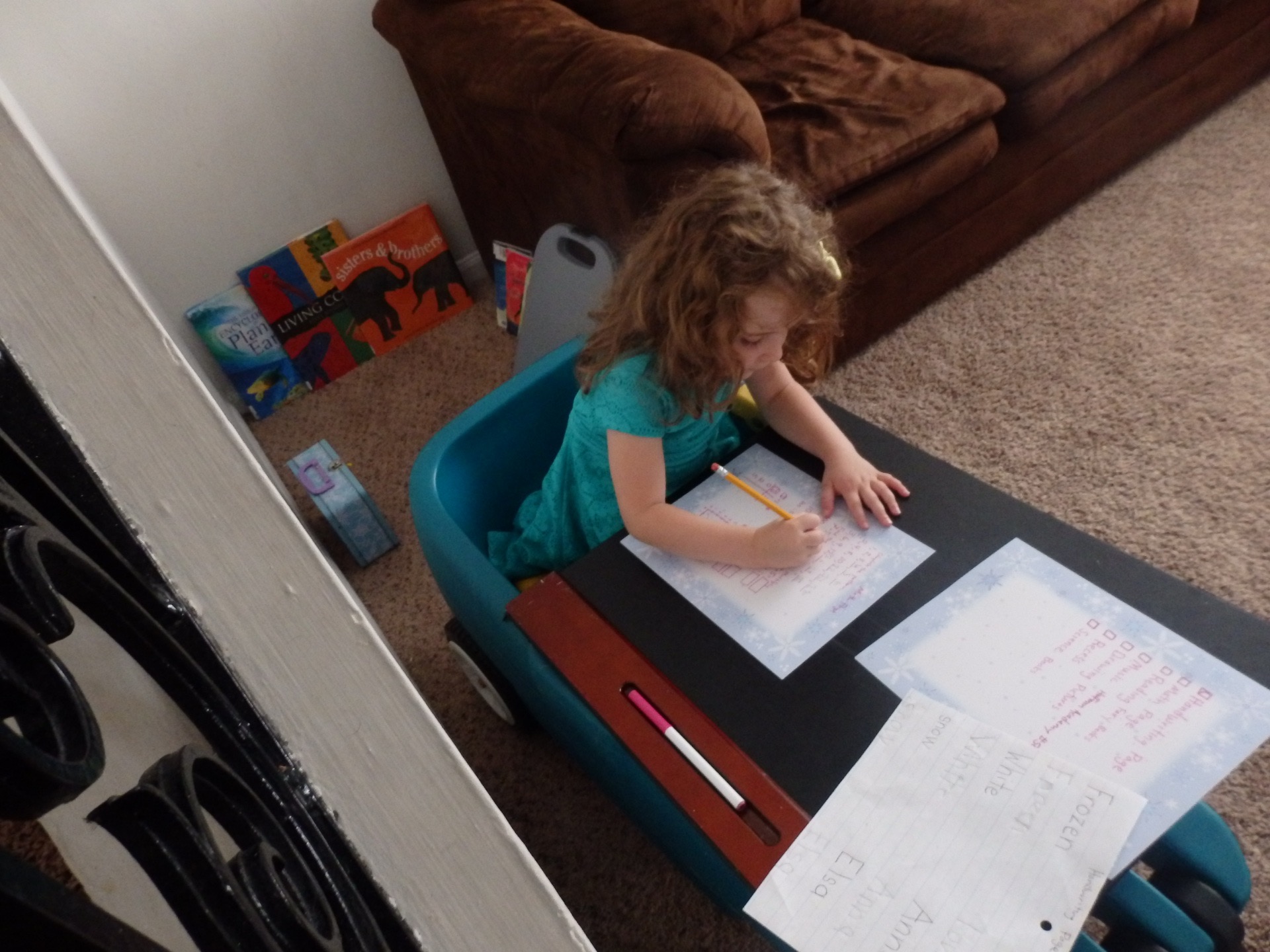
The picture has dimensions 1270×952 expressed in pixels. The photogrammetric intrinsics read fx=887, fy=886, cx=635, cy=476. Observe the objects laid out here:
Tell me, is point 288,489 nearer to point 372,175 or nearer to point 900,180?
point 372,175

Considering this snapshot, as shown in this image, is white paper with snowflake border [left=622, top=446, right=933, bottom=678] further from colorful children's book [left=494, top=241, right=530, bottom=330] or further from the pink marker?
colorful children's book [left=494, top=241, right=530, bottom=330]

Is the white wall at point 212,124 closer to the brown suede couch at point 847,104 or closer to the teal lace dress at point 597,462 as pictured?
the brown suede couch at point 847,104

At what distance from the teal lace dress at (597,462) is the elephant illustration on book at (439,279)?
37.8 inches

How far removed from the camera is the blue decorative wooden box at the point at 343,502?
1520 mm

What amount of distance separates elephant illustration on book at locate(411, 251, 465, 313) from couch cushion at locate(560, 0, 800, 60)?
614 millimetres

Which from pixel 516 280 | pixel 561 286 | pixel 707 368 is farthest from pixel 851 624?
pixel 516 280

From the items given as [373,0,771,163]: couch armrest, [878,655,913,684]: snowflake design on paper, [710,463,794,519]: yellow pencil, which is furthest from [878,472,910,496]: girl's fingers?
[373,0,771,163]: couch armrest

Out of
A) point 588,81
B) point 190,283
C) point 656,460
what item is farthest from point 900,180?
point 190,283

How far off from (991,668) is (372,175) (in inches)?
68.6

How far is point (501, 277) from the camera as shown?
199 cm

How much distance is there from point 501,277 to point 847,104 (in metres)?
0.81

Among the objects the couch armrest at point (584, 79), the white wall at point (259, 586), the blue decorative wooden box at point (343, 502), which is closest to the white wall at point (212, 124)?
the couch armrest at point (584, 79)

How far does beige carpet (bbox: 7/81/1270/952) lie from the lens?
1208 millimetres

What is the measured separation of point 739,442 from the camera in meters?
1.19
